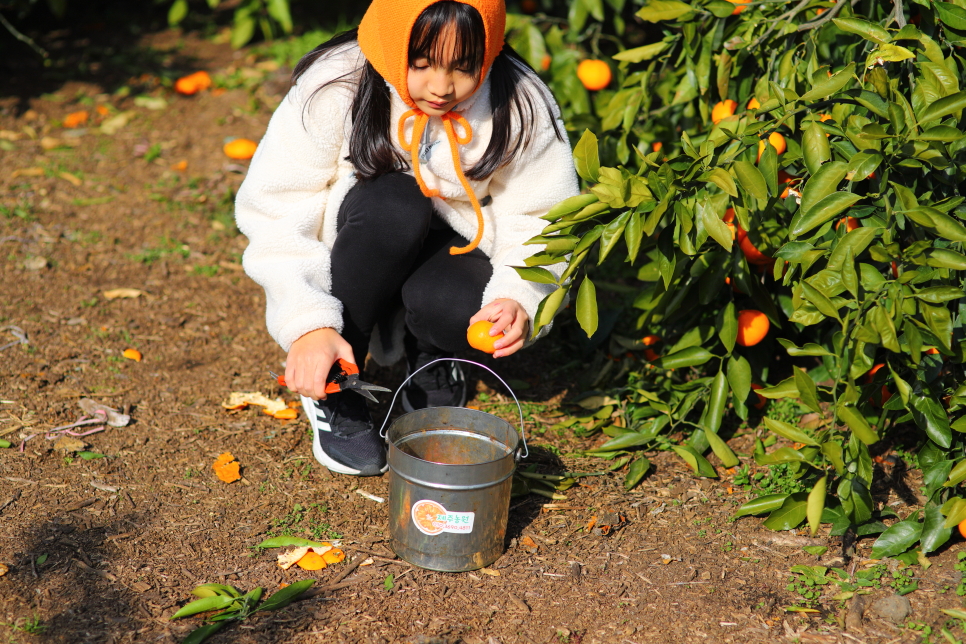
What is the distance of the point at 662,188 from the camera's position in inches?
64.6

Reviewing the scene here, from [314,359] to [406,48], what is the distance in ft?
2.12

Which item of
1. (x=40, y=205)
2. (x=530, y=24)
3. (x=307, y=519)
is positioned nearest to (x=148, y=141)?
(x=40, y=205)

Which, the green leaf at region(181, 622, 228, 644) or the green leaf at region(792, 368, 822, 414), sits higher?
the green leaf at region(792, 368, 822, 414)

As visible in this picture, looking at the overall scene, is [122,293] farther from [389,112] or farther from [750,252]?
[750,252]

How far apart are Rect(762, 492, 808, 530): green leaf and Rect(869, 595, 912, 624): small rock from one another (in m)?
0.22

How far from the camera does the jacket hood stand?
65.4 inches

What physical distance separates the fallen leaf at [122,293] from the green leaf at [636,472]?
5.57 feet

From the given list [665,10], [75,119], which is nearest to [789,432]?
[665,10]

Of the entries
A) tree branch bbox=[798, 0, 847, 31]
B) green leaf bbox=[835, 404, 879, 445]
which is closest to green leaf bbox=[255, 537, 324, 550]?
green leaf bbox=[835, 404, 879, 445]

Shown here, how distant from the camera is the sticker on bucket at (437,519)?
5.53 ft

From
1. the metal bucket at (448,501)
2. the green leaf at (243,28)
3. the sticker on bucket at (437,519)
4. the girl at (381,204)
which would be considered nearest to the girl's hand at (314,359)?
the girl at (381,204)

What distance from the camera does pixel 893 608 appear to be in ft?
5.49

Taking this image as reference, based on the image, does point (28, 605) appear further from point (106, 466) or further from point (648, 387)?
point (648, 387)

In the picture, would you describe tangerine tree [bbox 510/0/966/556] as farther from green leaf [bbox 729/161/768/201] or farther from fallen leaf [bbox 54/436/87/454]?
fallen leaf [bbox 54/436/87/454]
